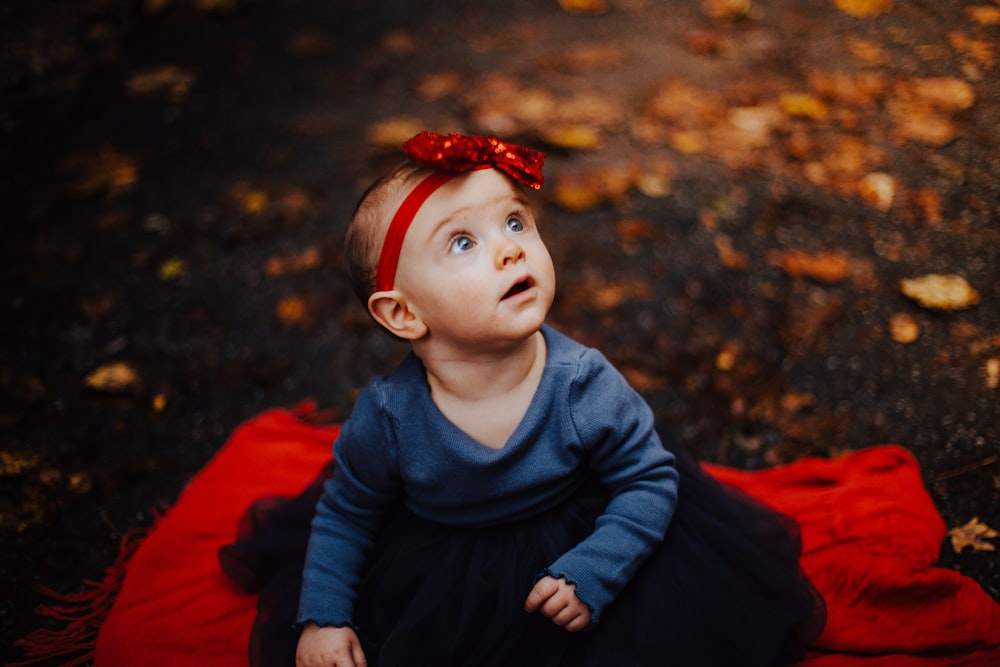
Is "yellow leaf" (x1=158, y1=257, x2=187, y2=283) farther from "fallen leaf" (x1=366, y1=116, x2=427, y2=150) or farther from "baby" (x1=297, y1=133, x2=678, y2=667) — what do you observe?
"baby" (x1=297, y1=133, x2=678, y2=667)

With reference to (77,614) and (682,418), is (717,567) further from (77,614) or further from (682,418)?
(77,614)

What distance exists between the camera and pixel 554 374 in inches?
60.8

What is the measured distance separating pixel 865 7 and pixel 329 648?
4277 millimetres

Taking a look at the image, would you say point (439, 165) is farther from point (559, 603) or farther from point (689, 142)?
point (689, 142)

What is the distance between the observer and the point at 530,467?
5.04ft

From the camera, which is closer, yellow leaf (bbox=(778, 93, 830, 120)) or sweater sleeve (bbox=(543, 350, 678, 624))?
sweater sleeve (bbox=(543, 350, 678, 624))

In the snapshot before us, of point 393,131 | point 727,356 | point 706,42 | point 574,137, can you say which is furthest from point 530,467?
point 706,42

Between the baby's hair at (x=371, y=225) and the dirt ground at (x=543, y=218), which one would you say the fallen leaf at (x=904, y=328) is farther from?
the baby's hair at (x=371, y=225)

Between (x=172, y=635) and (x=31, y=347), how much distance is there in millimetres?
1547

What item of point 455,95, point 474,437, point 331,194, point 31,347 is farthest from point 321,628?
point 455,95

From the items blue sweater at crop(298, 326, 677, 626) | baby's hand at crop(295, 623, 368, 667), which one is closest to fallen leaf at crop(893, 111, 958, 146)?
blue sweater at crop(298, 326, 677, 626)

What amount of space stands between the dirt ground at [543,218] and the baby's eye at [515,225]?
1182 millimetres

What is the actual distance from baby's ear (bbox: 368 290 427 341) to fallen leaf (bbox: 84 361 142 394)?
166cm

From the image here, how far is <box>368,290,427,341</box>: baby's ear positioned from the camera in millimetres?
1468
